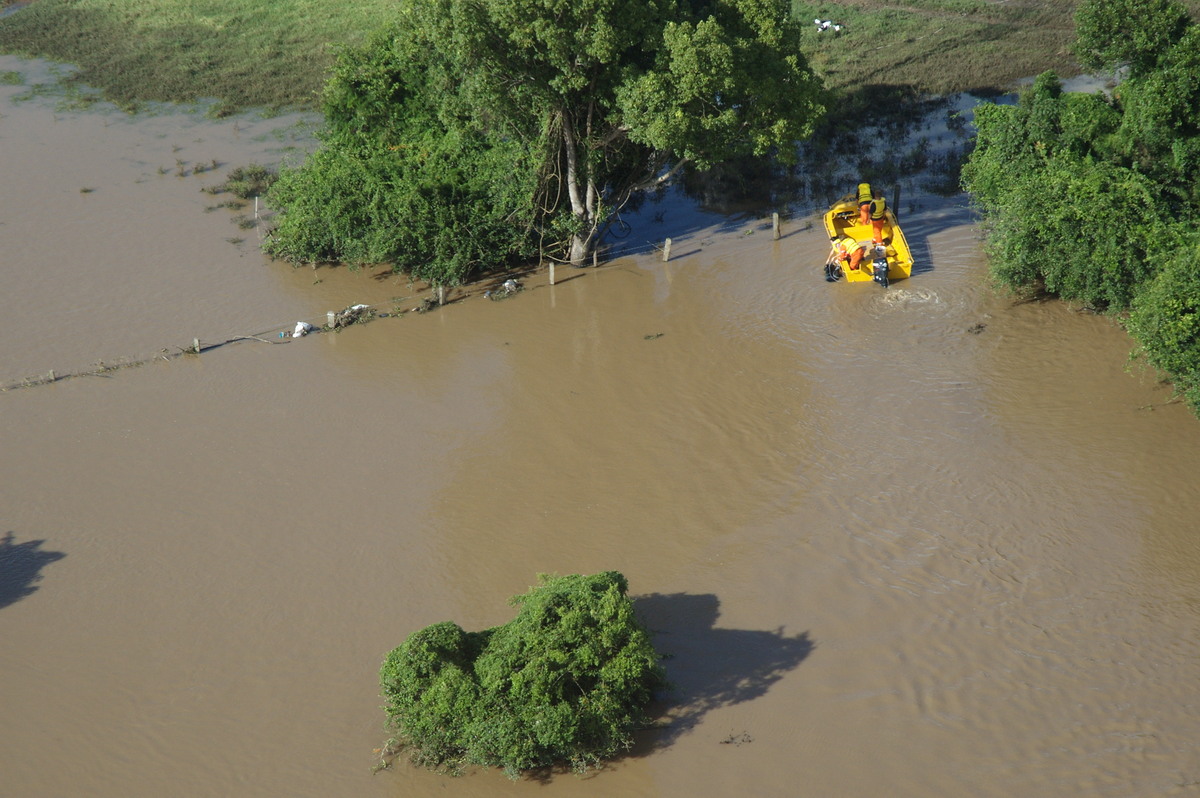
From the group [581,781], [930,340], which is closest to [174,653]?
[581,781]

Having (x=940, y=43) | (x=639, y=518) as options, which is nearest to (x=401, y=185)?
(x=639, y=518)

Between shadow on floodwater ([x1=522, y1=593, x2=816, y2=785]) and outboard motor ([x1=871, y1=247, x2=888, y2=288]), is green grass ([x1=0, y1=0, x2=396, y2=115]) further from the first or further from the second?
shadow on floodwater ([x1=522, y1=593, x2=816, y2=785])

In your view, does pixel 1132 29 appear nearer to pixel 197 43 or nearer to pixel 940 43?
pixel 940 43

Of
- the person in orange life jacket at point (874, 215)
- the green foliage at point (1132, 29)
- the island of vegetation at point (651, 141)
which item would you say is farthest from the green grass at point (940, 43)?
the person in orange life jacket at point (874, 215)

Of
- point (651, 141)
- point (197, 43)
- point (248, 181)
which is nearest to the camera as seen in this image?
point (651, 141)

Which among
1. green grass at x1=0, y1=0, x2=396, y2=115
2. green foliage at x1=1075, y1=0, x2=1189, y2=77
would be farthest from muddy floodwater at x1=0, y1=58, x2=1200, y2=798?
green grass at x1=0, y1=0, x2=396, y2=115
